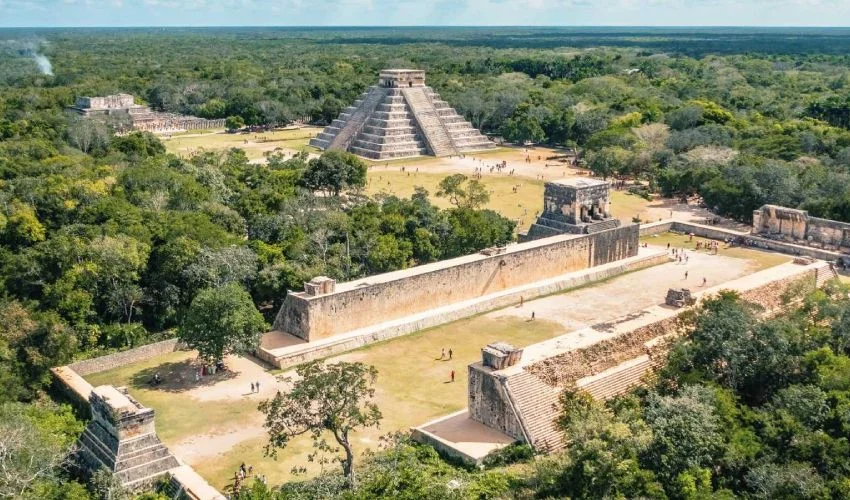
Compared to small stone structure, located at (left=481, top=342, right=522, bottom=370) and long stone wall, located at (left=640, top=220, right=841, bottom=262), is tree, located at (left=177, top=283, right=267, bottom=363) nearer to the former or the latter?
small stone structure, located at (left=481, top=342, right=522, bottom=370)

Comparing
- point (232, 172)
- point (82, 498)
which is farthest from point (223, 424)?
point (232, 172)

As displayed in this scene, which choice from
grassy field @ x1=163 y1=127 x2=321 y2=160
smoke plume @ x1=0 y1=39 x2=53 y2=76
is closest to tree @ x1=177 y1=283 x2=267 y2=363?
grassy field @ x1=163 y1=127 x2=321 y2=160

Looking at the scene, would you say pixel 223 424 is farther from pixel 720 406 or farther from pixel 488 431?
pixel 720 406

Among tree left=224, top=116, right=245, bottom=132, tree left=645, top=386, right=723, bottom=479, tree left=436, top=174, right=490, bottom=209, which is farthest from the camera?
tree left=224, top=116, right=245, bottom=132

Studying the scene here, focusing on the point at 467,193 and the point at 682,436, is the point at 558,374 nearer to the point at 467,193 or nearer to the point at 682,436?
the point at 682,436

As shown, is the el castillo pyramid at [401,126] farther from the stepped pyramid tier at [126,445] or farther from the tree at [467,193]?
the stepped pyramid tier at [126,445]

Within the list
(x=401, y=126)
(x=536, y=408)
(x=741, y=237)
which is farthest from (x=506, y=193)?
(x=536, y=408)
